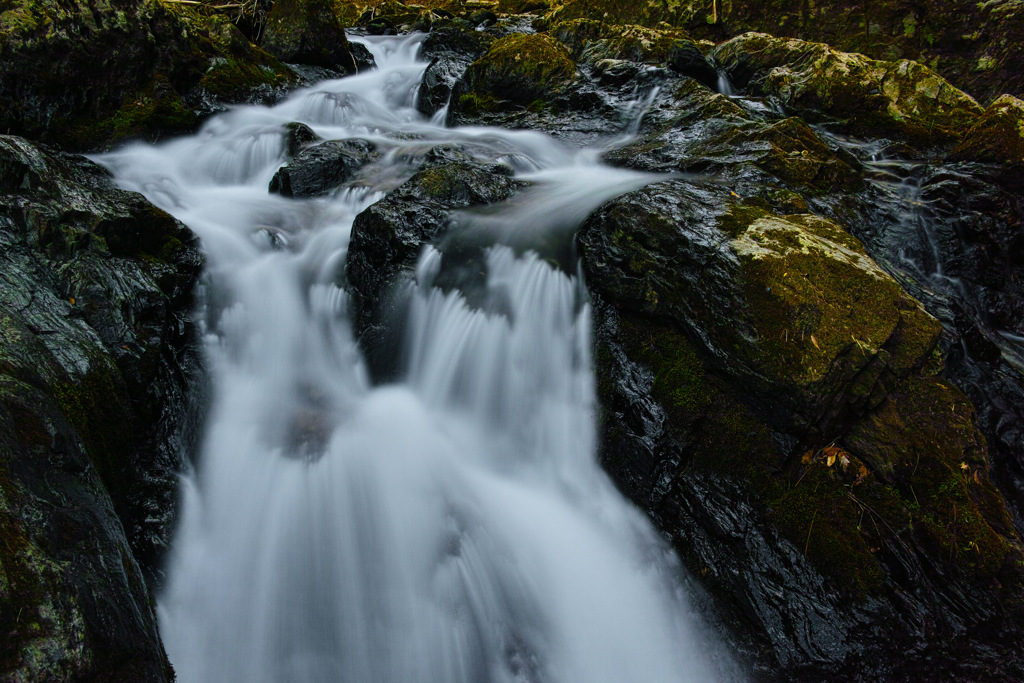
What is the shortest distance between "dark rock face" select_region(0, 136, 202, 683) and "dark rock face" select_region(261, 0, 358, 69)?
27.1 ft

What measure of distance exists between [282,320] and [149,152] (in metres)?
4.52

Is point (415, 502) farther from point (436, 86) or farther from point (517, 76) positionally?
point (436, 86)

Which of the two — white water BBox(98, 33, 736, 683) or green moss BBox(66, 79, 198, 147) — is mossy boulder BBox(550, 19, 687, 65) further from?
green moss BBox(66, 79, 198, 147)

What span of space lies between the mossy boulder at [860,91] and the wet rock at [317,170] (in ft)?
24.0

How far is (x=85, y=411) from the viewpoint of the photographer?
2834 millimetres

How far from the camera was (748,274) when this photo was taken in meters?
3.34

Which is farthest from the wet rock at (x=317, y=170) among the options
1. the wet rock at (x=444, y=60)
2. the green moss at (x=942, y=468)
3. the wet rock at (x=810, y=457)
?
the green moss at (x=942, y=468)

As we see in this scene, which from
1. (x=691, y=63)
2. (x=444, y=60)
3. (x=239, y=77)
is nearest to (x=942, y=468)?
(x=691, y=63)

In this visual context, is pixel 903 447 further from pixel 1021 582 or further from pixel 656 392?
pixel 656 392

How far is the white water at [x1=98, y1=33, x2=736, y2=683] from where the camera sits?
2855 mm

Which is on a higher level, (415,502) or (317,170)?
(317,170)

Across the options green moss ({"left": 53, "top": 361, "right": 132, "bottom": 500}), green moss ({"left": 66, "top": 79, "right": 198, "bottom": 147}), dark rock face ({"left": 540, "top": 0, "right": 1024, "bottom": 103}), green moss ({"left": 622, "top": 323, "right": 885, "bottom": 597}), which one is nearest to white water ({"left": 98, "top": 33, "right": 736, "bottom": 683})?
green moss ({"left": 53, "top": 361, "right": 132, "bottom": 500})

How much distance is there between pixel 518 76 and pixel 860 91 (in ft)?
18.7

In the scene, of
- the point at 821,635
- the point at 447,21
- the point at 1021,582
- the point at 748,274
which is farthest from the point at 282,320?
the point at 447,21
